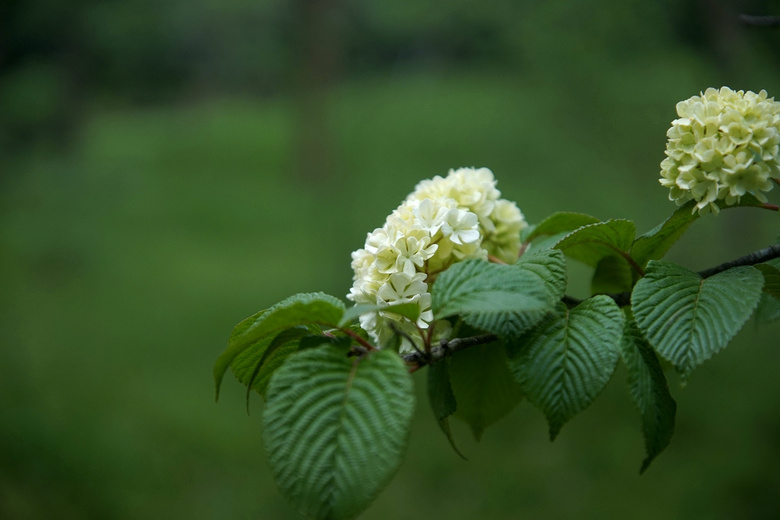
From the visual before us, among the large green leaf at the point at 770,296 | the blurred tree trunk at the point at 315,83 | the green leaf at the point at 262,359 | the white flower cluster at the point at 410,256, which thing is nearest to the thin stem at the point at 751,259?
Result: the large green leaf at the point at 770,296

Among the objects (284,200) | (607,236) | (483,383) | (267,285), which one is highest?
(607,236)

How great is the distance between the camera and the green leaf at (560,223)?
48cm

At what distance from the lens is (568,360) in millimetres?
341

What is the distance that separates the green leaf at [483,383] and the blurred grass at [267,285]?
1.04 meters

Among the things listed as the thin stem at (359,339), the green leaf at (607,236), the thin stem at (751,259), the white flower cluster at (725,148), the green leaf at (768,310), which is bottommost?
the green leaf at (768,310)

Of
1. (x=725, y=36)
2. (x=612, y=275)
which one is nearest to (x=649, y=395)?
(x=612, y=275)

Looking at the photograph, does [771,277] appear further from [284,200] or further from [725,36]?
[284,200]

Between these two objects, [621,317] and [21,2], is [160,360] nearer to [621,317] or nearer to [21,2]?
[21,2]

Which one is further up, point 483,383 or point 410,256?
point 410,256

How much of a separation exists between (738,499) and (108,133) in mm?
1934

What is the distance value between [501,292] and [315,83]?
167 centimetres

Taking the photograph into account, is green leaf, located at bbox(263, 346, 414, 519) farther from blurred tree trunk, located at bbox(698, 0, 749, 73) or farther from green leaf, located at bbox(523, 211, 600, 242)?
blurred tree trunk, located at bbox(698, 0, 749, 73)

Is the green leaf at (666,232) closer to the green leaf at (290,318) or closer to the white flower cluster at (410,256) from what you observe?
the white flower cluster at (410,256)

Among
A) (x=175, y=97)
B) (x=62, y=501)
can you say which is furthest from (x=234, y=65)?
(x=62, y=501)
